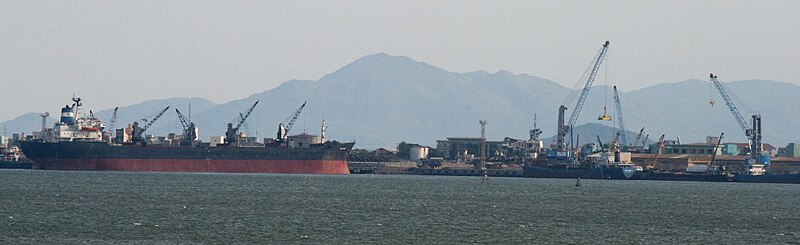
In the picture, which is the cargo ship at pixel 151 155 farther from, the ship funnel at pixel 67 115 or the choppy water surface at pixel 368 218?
the choppy water surface at pixel 368 218

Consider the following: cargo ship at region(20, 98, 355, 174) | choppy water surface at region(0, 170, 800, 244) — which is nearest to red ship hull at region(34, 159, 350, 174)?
cargo ship at region(20, 98, 355, 174)

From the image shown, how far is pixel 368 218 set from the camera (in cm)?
8119

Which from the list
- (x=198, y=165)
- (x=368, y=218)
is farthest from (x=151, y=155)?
(x=368, y=218)

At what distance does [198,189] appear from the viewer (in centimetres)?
12462

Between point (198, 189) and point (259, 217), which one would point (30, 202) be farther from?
point (198, 189)

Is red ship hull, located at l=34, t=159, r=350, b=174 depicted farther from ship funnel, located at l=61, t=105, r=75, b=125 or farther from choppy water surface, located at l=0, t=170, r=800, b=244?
choppy water surface, located at l=0, t=170, r=800, b=244

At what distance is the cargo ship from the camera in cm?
18338

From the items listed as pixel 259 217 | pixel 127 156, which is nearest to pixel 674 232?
pixel 259 217

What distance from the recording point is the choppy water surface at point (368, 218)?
67125 millimetres

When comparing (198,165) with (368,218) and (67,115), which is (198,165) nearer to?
(67,115)

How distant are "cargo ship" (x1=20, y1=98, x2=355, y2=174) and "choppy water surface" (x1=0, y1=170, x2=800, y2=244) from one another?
62498mm

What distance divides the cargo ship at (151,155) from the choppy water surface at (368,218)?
6250 centimetres

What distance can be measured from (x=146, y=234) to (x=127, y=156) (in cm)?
12365

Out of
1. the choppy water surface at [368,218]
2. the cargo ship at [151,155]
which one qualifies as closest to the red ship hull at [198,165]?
the cargo ship at [151,155]
